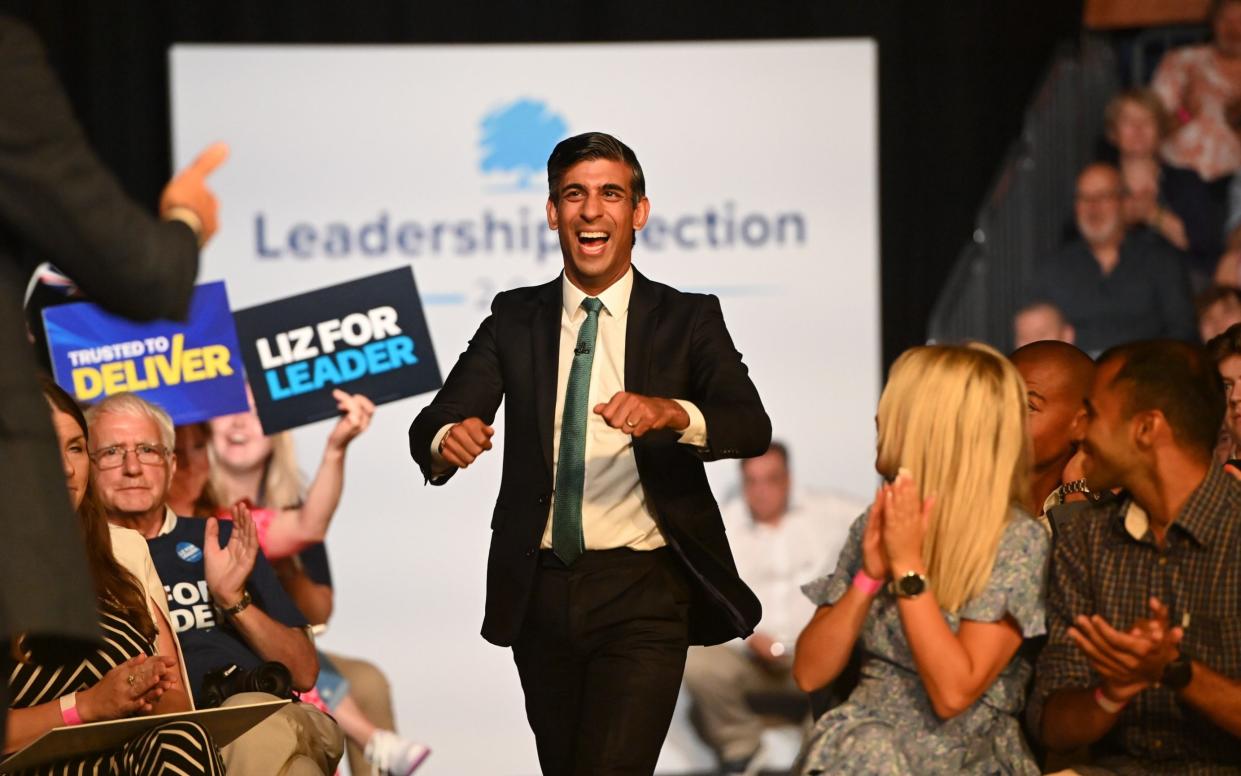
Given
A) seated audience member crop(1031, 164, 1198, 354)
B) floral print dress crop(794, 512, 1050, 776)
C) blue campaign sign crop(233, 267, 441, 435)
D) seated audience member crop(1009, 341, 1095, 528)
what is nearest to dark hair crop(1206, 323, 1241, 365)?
seated audience member crop(1009, 341, 1095, 528)

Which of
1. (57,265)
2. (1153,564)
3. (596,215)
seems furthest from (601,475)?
(57,265)

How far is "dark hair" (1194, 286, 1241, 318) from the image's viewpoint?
23.4ft

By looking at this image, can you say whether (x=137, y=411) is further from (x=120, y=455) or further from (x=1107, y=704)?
(x=1107, y=704)

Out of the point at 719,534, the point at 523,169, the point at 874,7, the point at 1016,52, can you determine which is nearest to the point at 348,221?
the point at 523,169

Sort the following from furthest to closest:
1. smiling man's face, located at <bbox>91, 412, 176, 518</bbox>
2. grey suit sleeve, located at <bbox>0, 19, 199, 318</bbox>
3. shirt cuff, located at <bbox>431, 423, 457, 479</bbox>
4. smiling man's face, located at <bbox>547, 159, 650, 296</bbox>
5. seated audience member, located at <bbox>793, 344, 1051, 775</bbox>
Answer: smiling man's face, located at <bbox>91, 412, 176, 518</bbox> < smiling man's face, located at <bbox>547, 159, 650, 296</bbox> < shirt cuff, located at <bbox>431, 423, 457, 479</bbox> < seated audience member, located at <bbox>793, 344, 1051, 775</bbox> < grey suit sleeve, located at <bbox>0, 19, 199, 318</bbox>

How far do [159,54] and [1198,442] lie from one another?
6060 mm

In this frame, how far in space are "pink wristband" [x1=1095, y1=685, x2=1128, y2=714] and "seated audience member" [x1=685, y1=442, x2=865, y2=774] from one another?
462 cm

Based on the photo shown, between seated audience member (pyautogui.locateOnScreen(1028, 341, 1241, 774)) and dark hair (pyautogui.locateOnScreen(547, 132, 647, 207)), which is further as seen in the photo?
dark hair (pyautogui.locateOnScreen(547, 132, 647, 207))

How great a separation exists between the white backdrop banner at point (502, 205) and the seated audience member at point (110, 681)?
377 cm

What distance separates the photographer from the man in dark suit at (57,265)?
2289 mm

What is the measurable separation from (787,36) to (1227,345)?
420 centimetres

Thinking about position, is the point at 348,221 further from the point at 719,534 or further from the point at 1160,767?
the point at 1160,767

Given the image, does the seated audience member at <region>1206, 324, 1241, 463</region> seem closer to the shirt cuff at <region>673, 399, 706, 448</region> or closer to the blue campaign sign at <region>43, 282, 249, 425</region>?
the shirt cuff at <region>673, 399, 706, 448</region>

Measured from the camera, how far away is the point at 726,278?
779 centimetres
